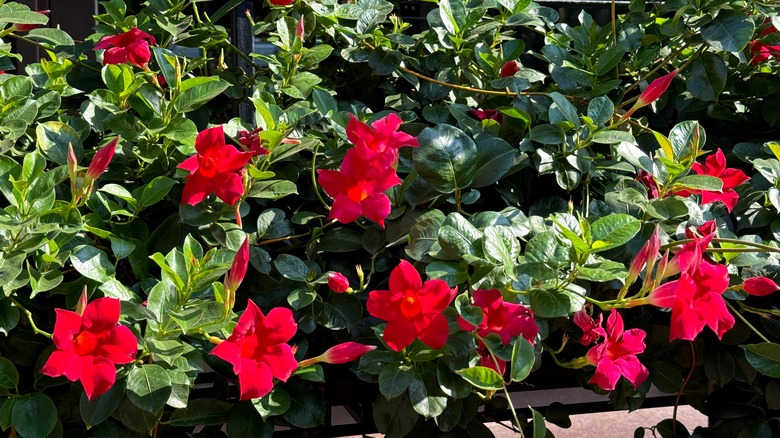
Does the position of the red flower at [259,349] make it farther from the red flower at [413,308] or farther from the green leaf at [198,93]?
the green leaf at [198,93]

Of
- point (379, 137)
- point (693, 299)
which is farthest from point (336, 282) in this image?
point (693, 299)

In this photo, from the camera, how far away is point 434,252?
1074 mm

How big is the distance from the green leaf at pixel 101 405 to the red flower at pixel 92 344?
0.20 ft

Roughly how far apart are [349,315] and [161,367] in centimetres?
26

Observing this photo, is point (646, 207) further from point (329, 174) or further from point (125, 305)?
point (125, 305)

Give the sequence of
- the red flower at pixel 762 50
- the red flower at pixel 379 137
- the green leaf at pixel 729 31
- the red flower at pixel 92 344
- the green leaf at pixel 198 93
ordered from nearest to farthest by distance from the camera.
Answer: the red flower at pixel 92 344, the red flower at pixel 379 137, the green leaf at pixel 198 93, the green leaf at pixel 729 31, the red flower at pixel 762 50

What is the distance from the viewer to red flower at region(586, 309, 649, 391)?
3.53ft

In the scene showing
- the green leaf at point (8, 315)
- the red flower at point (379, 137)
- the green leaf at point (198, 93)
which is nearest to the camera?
the green leaf at point (8, 315)

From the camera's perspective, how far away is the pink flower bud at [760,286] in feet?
3.66

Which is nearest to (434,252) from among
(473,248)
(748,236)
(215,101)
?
(473,248)

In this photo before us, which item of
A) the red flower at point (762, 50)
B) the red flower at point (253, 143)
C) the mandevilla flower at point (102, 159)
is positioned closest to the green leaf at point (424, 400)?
the red flower at point (253, 143)

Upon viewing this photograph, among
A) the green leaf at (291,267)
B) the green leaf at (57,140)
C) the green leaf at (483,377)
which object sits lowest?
the green leaf at (291,267)

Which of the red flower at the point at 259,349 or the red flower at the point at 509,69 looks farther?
the red flower at the point at 509,69

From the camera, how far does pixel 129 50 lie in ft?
4.32
